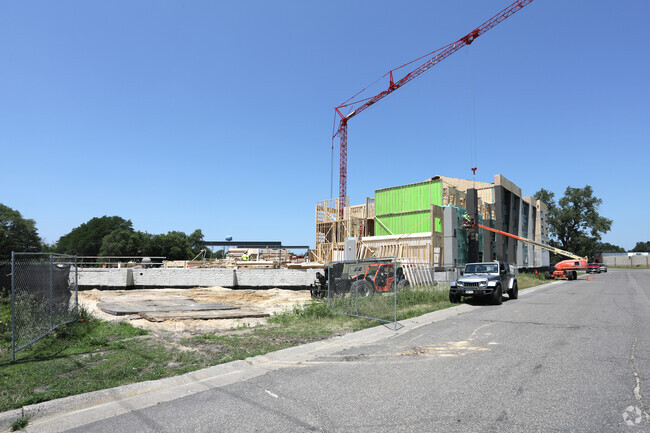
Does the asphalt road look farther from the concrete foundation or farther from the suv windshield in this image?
the concrete foundation

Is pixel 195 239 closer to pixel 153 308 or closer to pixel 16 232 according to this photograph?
pixel 16 232

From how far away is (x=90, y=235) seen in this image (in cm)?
9281

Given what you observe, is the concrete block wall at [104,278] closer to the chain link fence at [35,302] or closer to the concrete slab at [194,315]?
the concrete slab at [194,315]

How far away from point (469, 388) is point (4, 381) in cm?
718

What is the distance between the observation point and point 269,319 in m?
12.9

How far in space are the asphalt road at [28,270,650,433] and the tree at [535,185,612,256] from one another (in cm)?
9784

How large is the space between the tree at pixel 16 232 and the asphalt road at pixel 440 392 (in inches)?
2654

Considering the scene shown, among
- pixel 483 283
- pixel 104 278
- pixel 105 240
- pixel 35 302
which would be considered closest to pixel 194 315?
pixel 35 302

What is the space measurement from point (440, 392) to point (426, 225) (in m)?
29.3

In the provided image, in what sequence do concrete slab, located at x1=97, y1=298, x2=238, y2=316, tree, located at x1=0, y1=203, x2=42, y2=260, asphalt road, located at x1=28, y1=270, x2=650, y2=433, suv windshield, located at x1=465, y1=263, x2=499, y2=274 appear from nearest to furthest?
asphalt road, located at x1=28, y1=270, x2=650, y2=433 → concrete slab, located at x1=97, y1=298, x2=238, y2=316 → suv windshield, located at x1=465, y1=263, x2=499, y2=274 → tree, located at x1=0, y1=203, x2=42, y2=260

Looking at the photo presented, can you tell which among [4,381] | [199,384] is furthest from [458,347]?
[4,381]

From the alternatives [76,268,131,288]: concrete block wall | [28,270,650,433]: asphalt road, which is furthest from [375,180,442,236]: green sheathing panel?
[28,270,650,433]: asphalt road

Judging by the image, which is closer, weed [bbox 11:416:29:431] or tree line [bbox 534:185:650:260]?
weed [bbox 11:416:29:431]

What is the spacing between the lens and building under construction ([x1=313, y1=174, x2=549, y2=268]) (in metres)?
32.1
